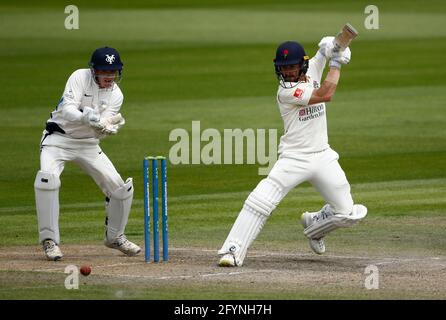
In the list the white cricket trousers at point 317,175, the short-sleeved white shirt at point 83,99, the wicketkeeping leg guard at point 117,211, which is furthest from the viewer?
the wicketkeeping leg guard at point 117,211

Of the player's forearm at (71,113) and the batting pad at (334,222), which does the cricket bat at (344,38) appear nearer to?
the batting pad at (334,222)

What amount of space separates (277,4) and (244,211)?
3090cm

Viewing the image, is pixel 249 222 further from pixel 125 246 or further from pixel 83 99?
pixel 83 99

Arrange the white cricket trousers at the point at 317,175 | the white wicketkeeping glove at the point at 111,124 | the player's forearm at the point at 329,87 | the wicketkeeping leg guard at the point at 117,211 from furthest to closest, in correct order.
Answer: the wicketkeeping leg guard at the point at 117,211 → the white wicketkeeping glove at the point at 111,124 → the white cricket trousers at the point at 317,175 → the player's forearm at the point at 329,87

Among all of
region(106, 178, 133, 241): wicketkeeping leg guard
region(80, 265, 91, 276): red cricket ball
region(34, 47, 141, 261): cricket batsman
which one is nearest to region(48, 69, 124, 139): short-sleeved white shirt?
region(34, 47, 141, 261): cricket batsman

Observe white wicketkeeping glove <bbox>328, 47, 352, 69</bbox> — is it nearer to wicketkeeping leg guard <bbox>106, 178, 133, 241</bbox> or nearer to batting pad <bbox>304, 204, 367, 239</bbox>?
batting pad <bbox>304, 204, 367, 239</bbox>

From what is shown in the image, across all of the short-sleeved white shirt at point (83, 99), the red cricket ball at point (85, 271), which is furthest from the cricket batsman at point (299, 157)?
the short-sleeved white shirt at point (83, 99)

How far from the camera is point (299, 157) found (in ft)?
36.1

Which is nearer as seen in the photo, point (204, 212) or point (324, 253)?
point (324, 253)

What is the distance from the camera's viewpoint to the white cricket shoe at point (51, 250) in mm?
11266

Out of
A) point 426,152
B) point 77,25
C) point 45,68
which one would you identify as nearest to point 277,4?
point 77,25

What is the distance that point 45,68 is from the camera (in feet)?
94.4

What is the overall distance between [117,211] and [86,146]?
0.68 m

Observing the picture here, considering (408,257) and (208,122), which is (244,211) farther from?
(208,122)
